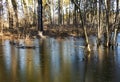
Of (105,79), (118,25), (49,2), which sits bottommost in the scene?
(105,79)

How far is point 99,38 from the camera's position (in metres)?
26.5

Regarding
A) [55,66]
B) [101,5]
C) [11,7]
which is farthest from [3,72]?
[11,7]

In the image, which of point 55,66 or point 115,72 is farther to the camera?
point 55,66

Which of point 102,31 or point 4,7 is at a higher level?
point 4,7

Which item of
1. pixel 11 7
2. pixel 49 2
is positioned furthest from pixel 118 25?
pixel 49 2

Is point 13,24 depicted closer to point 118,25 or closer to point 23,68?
point 118,25

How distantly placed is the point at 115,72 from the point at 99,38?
41.4 ft

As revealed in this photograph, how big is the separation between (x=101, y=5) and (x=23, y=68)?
1452 cm

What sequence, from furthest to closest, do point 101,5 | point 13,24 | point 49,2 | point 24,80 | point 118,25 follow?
point 49,2
point 13,24
point 101,5
point 118,25
point 24,80

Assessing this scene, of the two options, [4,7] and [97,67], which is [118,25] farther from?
[4,7]

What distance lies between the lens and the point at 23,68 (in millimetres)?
14578

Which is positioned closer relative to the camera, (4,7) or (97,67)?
(97,67)

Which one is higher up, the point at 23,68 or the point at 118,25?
the point at 118,25

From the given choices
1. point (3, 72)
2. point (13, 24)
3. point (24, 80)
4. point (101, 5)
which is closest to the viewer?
point (24, 80)
